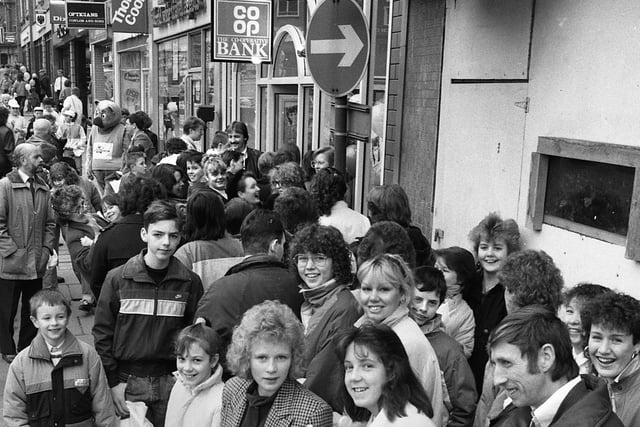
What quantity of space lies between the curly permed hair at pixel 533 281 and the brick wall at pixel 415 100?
2.85m

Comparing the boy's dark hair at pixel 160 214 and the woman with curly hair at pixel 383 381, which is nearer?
the woman with curly hair at pixel 383 381

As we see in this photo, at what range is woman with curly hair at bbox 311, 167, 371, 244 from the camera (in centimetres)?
526

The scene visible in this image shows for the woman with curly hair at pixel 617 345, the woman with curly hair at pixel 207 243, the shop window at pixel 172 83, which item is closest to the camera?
the woman with curly hair at pixel 617 345

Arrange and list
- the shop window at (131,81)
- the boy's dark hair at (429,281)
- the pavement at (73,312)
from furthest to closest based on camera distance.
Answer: the shop window at (131,81), the pavement at (73,312), the boy's dark hair at (429,281)

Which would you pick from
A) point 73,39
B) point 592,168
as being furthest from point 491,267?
point 73,39

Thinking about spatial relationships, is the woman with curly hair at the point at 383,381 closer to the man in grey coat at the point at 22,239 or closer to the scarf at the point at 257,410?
the scarf at the point at 257,410

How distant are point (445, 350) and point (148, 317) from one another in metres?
1.62

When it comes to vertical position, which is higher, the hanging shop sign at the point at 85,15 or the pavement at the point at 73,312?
the hanging shop sign at the point at 85,15

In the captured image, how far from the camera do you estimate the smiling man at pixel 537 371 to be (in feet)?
7.41

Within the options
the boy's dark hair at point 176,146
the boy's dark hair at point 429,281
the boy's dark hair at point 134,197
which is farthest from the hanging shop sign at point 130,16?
the boy's dark hair at point 429,281

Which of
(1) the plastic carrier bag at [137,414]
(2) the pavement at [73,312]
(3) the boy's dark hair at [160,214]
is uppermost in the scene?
(3) the boy's dark hair at [160,214]

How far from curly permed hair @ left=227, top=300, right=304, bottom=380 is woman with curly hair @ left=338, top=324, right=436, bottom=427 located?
45 centimetres

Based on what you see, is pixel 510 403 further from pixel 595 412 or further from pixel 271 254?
pixel 271 254

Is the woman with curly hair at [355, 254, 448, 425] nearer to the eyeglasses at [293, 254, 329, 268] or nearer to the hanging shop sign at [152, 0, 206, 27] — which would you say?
the eyeglasses at [293, 254, 329, 268]
